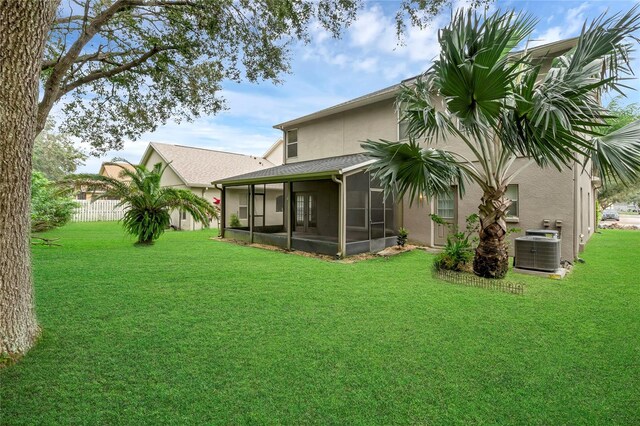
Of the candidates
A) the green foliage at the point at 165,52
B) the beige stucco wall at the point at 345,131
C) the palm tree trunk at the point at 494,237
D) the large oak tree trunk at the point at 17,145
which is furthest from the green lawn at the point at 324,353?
the beige stucco wall at the point at 345,131

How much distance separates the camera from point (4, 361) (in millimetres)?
2957

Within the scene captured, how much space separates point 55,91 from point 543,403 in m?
8.89

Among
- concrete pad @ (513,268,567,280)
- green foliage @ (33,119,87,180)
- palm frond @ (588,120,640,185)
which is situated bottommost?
concrete pad @ (513,268,567,280)

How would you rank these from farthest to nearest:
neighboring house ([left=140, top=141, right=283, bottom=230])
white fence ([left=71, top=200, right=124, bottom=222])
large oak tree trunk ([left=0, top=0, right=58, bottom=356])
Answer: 1. white fence ([left=71, top=200, right=124, bottom=222])
2. neighboring house ([left=140, top=141, right=283, bottom=230])
3. large oak tree trunk ([left=0, top=0, right=58, bottom=356])

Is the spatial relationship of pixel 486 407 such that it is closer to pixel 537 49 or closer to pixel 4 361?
pixel 4 361

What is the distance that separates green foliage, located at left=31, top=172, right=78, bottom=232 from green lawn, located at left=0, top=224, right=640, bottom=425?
887 centimetres

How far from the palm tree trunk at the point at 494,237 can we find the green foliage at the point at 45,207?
14.7 meters

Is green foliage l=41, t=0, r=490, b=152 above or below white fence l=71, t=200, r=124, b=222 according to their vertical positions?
above

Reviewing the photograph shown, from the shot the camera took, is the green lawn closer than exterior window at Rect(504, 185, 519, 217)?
Yes

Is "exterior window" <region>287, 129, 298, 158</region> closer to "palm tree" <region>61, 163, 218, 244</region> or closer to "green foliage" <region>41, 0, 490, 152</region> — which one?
"palm tree" <region>61, 163, 218, 244</region>

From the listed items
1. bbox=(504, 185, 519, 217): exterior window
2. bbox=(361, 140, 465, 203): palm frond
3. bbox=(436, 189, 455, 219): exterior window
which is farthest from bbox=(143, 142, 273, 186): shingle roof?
bbox=(504, 185, 519, 217): exterior window

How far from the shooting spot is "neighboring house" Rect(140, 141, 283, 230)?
1855 cm

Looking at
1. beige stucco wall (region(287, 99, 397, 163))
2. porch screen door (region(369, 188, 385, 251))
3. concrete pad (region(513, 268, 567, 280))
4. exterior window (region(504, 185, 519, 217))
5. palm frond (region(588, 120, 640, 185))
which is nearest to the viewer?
palm frond (region(588, 120, 640, 185))

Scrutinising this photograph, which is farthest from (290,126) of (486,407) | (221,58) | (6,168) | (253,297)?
(486,407)
